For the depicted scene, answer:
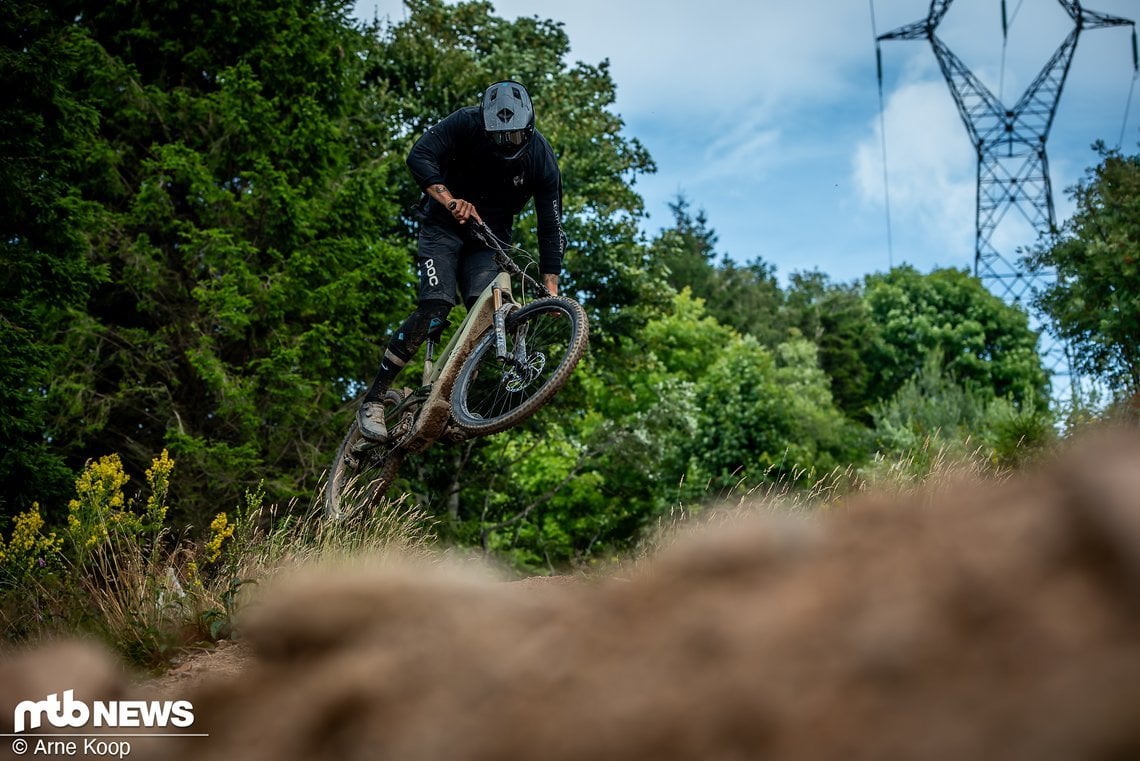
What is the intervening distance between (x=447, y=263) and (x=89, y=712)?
447cm

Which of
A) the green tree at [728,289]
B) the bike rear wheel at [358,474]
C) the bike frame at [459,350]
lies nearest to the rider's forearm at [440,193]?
the bike frame at [459,350]

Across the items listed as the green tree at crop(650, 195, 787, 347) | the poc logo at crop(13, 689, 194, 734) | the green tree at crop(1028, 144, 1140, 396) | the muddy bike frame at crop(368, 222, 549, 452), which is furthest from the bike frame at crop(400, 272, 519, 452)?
the green tree at crop(650, 195, 787, 347)

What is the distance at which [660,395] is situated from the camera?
24719 millimetres

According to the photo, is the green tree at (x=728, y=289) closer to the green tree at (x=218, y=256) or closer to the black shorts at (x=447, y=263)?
the green tree at (x=218, y=256)

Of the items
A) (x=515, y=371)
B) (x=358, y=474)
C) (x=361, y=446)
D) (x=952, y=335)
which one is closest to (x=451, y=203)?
(x=515, y=371)

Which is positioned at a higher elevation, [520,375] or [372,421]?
[520,375]

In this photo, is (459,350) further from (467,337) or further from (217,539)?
(217,539)

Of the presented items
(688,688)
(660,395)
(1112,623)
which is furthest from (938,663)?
(660,395)

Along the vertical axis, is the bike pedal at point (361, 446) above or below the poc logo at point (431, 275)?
below

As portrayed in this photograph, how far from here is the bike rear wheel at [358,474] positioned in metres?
7.48

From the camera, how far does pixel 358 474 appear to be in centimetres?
798

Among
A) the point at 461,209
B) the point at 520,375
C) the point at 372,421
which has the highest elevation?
the point at 461,209

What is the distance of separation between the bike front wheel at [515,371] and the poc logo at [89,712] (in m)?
3.59

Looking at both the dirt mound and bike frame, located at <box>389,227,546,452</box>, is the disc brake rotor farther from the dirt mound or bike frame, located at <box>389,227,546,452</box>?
the dirt mound
